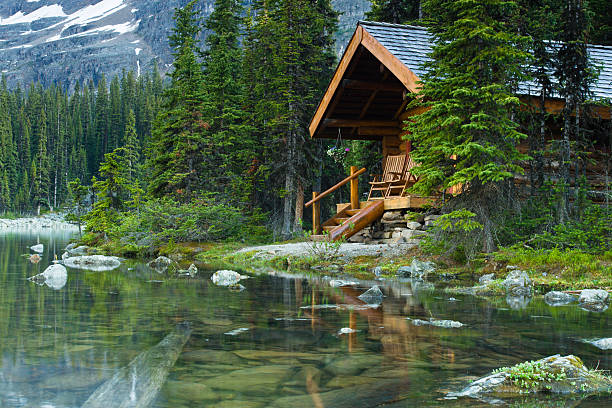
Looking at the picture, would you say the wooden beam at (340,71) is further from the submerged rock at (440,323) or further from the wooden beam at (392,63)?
the submerged rock at (440,323)

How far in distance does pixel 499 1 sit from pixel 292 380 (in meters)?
9.15

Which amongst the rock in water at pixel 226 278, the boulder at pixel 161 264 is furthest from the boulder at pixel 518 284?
the boulder at pixel 161 264

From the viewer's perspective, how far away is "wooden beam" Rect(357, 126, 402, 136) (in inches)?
765

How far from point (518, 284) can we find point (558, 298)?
3.18ft

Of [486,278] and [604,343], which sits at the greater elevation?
[604,343]

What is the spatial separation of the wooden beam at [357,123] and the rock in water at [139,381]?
14460 mm

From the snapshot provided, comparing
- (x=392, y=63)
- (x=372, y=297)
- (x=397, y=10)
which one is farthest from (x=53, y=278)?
(x=397, y=10)

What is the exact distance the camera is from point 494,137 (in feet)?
35.7

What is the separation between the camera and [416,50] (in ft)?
48.6

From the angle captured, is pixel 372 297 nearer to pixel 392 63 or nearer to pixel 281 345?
pixel 281 345

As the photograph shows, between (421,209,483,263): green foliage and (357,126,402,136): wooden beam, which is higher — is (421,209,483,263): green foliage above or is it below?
below

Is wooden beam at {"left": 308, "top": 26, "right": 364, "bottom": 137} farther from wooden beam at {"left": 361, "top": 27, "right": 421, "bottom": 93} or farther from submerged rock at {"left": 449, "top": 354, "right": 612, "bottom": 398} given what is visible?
submerged rock at {"left": 449, "top": 354, "right": 612, "bottom": 398}

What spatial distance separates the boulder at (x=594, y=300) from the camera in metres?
7.31

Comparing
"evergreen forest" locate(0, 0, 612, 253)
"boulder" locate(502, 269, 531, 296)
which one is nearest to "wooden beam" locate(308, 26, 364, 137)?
"evergreen forest" locate(0, 0, 612, 253)
